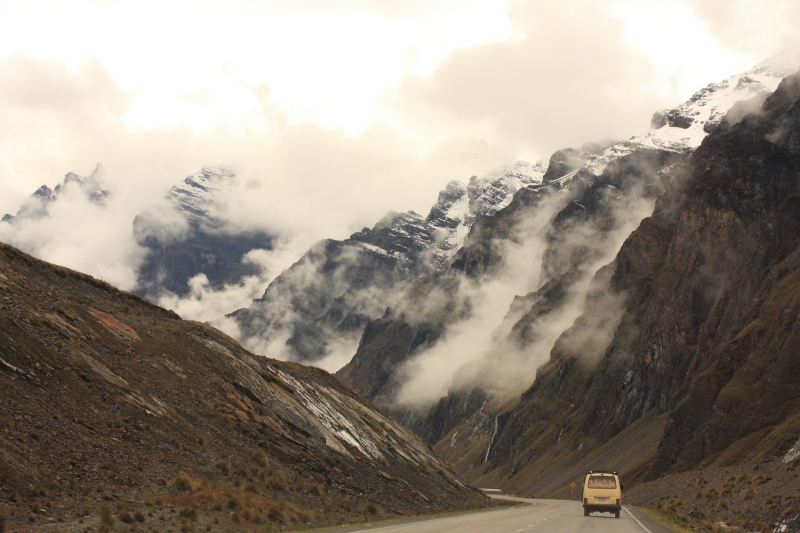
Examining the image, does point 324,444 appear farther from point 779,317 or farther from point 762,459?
point 779,317

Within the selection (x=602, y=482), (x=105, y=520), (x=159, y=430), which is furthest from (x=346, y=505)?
(x=602, y=482)

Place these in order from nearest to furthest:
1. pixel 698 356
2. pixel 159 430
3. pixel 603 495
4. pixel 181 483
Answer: pixel 181 483 < pixel 159 430 < pixel 603 495 < pixel 698 356

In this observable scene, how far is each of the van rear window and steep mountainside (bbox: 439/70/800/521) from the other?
6.28 m

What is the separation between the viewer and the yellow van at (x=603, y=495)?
45219 millimetres

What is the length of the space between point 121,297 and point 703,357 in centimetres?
10295

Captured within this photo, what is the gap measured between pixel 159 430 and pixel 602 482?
90.5ft

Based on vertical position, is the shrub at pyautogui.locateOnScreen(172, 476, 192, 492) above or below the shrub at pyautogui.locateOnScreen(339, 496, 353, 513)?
above

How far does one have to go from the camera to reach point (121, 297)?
50.6 meters

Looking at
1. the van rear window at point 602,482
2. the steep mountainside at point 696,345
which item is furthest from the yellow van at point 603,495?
the steep mountainside at point 696,345

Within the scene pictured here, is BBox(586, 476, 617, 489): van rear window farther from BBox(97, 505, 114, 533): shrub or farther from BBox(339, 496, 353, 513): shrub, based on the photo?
BBox(97, 505, 114, 533): shrub

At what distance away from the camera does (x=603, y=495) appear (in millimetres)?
45562

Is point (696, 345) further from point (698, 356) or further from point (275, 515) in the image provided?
point (275, 515)

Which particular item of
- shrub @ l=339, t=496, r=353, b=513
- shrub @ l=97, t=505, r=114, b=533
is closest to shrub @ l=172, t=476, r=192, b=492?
shrub @ l=97, t=505, r=114, b=533

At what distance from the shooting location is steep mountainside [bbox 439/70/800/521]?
8844 cm
